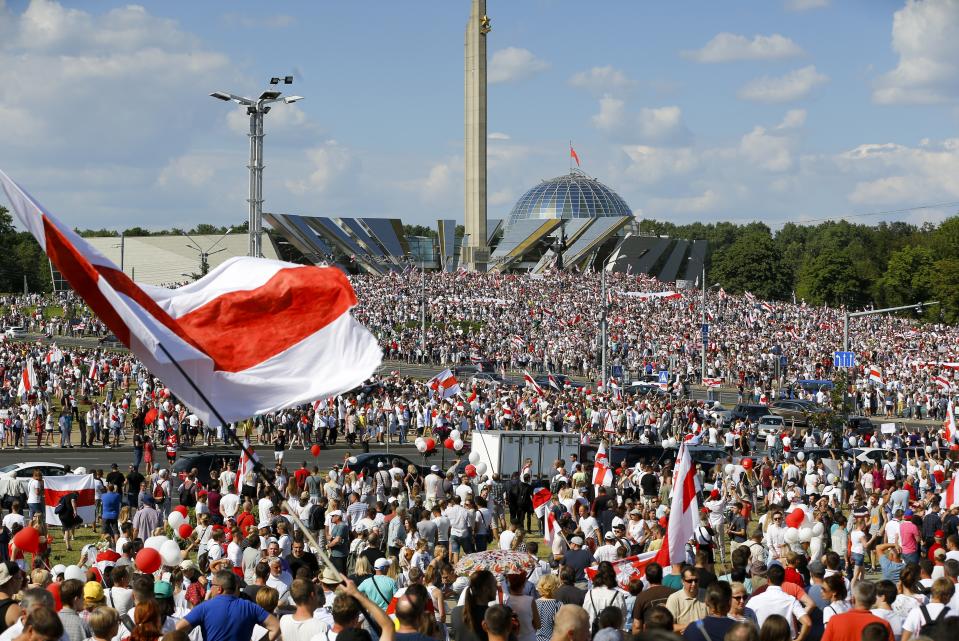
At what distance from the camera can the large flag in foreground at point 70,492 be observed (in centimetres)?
2053

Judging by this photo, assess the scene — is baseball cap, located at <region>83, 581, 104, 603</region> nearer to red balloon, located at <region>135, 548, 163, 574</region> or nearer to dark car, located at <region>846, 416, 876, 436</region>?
red balloon, located at <region>135, 548, 163, 574</region>

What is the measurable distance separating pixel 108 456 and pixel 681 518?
73.1 ft

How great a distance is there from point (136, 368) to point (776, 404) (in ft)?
71.4

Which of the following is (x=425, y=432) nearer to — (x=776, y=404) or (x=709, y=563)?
(x=776, y=404)

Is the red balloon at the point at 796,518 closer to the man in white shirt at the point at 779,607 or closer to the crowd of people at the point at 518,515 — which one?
the crowd of people at the point at 518,515

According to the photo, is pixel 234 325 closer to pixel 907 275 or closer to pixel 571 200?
pixel 907 275

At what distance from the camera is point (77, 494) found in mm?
20703

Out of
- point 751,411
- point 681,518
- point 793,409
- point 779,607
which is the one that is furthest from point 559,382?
point 779,607

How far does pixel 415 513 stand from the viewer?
687 inches

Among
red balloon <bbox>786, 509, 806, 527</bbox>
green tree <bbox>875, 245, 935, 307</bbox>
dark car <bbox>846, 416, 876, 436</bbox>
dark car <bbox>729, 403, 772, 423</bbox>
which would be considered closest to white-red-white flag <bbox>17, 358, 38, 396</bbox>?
dark car <bbox>729, 403, 772, 423</bbox>

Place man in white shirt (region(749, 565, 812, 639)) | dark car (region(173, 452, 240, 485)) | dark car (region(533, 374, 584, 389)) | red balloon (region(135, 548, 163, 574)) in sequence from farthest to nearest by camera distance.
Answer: dark car (region(533, 374, 584, 389)) → dark car (region(173, 452, 240, 485)) → red balloon (region(135, 548, 163, 574)) → man in white shirt (region(749, 565, 812, 639))

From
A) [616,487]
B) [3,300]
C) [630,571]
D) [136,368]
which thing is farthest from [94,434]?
[3,300]

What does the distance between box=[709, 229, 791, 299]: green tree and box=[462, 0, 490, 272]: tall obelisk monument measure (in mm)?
22601

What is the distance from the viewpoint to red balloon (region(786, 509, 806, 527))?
53.4 feet
